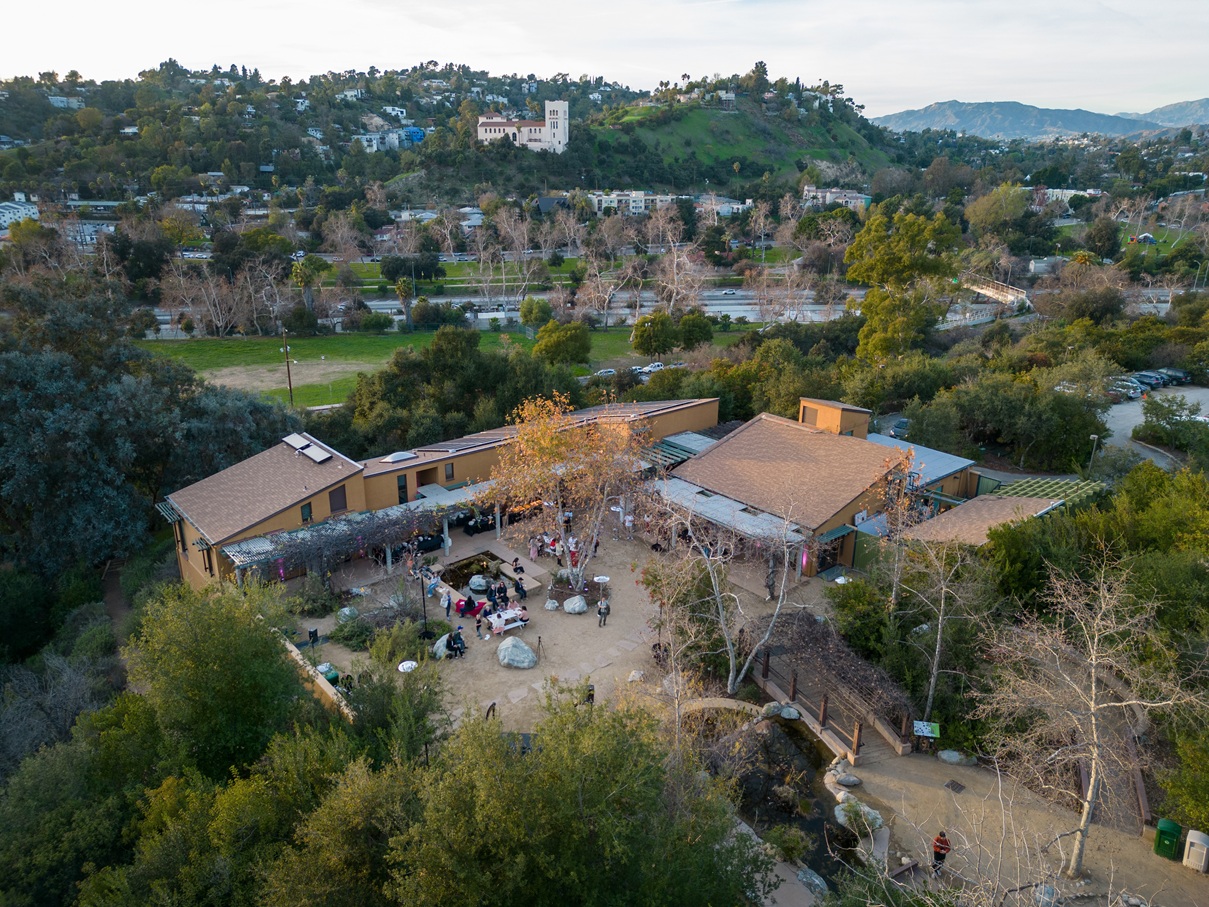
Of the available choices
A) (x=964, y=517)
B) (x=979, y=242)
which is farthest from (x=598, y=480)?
(x=979, y=242)

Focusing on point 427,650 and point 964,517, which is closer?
point 427,650

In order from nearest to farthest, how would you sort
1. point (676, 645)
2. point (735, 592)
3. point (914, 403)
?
point (676, 645) < point (735, 592) < point (914, 403)

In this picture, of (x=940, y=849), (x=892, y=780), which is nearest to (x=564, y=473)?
(x=892, y=780)

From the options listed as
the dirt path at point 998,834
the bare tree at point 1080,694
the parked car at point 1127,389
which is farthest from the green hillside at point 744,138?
the dirt path at point 998,834

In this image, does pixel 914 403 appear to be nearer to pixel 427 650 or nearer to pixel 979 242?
pixel 427 650

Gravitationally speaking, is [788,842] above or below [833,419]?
below

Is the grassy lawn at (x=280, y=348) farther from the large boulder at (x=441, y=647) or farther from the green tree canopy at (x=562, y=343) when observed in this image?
the large boulder at (x=441, y=647)

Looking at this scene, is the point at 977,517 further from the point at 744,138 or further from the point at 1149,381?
the point at 744,138
